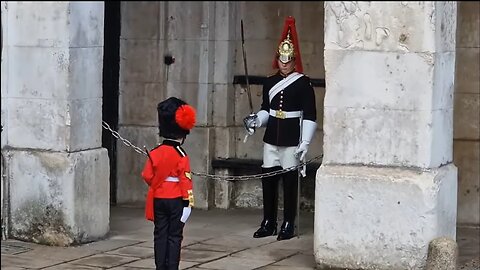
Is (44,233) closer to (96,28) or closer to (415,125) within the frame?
(96,28)

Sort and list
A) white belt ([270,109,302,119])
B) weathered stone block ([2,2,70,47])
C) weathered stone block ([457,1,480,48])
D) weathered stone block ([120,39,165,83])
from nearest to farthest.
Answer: weathered stone block ([2,2,70,47]) < white belt ([270,109,302,119]) < weathered stone block ([457,1,480,48]) < weathered stone block ([120,39,165,83])

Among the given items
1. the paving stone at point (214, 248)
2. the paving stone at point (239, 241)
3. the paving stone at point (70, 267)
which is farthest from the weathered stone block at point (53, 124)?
the paving stone at point (239, 241)

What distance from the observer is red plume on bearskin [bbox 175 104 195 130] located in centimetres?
824

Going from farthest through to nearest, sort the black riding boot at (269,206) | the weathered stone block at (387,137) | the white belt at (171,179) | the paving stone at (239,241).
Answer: the black riding boot at (269,206) < the paving stone at (239,241) < the weathered stone block at (387,137) < the white belt at (171,179)

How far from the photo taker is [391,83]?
9.00 m

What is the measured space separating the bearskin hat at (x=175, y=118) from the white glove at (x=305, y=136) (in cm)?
224

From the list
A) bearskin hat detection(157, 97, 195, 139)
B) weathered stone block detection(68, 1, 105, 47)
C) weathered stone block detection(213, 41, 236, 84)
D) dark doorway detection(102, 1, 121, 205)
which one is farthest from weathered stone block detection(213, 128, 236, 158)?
bearskin hat detection(157, 97, 195, 139)

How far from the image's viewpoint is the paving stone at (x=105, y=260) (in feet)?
A: 31.3

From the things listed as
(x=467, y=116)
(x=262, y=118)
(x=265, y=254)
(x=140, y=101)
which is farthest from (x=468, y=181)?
(x=140, y=101)

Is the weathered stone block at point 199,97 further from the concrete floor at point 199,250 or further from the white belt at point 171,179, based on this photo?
the white belt at point 171,179

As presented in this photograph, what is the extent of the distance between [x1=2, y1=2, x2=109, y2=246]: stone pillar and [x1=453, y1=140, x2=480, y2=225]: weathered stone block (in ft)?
11.1

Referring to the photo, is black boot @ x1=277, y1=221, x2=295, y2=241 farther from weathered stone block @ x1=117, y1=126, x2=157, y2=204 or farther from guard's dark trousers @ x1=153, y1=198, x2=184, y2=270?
guard's dark trousers @ x1=153, y1=198, x2=184, y2=270

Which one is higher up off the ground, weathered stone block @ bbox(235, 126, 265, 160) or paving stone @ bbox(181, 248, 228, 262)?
weathered stone block @ bbox(235, 126, 265, 160)

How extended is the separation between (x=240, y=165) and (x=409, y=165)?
3.36m
